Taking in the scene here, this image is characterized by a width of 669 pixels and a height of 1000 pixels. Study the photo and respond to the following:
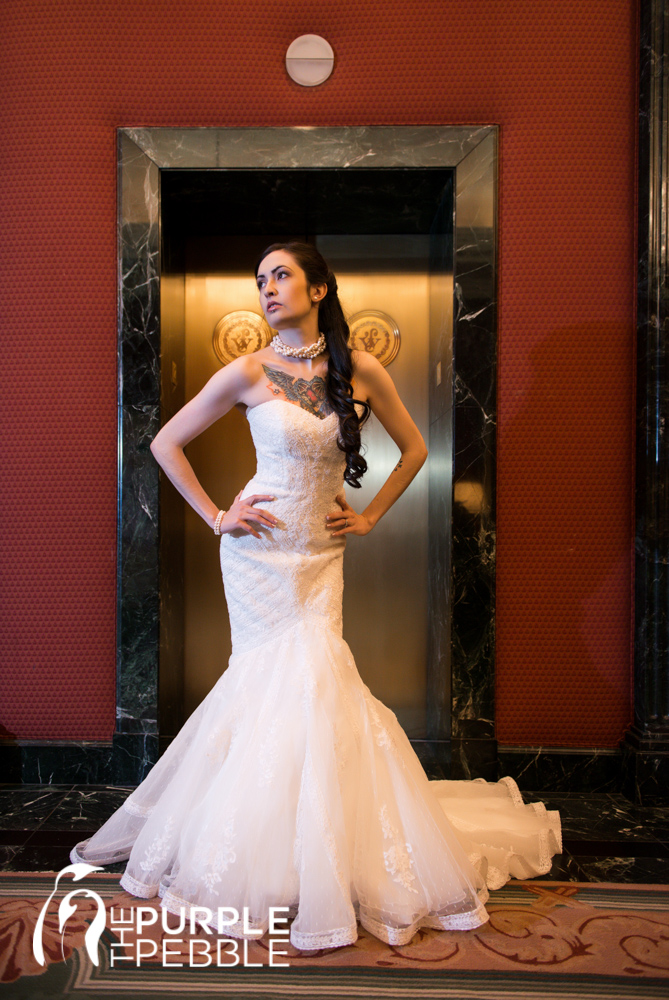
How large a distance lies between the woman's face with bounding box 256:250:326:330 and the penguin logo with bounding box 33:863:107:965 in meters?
1.93

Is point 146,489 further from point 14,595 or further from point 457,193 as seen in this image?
point 457,193

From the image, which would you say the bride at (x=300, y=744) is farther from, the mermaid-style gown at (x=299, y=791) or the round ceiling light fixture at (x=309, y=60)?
the round ceiling light fixture at (x=309, y=60)

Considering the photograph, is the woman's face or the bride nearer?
the bride

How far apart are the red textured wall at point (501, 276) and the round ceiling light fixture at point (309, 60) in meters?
0.05

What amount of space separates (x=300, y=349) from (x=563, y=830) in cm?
217

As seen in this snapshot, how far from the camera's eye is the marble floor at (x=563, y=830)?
8.14 ft

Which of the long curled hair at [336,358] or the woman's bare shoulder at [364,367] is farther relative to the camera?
the woman's bare shoulder at [364,367]

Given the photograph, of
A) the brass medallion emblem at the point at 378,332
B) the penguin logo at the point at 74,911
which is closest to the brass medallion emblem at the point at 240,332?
the brass medallion emblem at the point at 378,332

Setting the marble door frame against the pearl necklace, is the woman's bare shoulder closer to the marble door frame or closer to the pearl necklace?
the pearl necklace

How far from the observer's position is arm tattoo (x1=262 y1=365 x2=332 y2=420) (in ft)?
7.77

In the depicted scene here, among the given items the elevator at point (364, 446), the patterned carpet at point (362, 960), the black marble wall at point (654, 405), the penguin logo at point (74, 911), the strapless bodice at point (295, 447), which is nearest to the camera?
the patterned carpet at point (362, 960)

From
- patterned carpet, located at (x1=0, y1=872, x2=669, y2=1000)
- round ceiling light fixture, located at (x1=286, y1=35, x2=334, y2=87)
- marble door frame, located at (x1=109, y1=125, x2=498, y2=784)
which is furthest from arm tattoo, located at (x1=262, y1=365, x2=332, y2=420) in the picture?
round ceiling light fixture, located at (x1=286, y1=35, x2=334, y2=87)

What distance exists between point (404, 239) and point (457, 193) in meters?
0.59

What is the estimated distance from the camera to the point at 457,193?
10.7 ft
